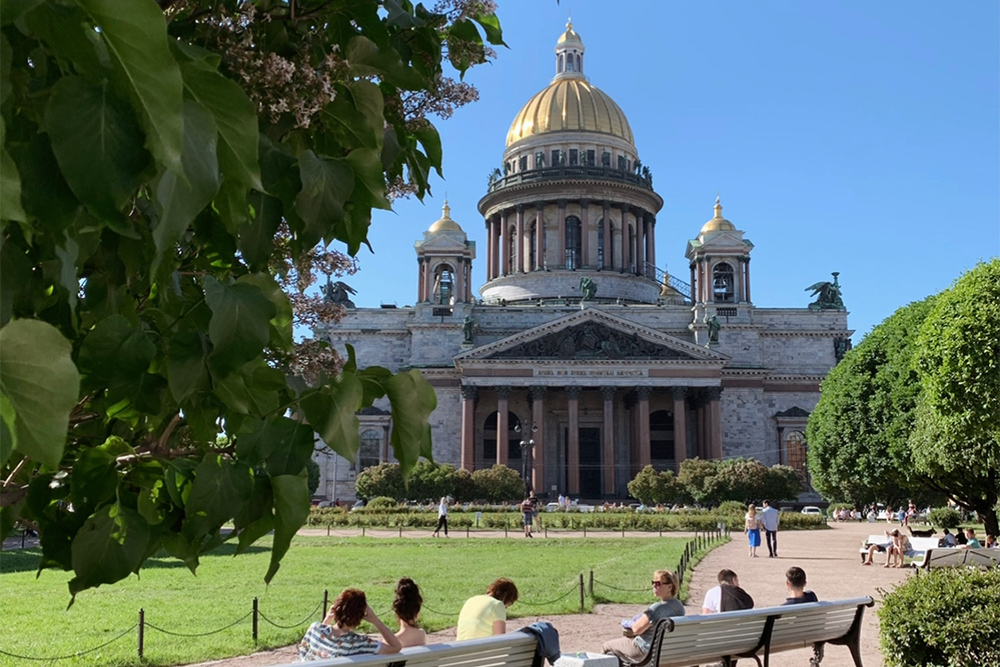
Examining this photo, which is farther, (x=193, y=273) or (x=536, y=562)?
(x=536, y=562)

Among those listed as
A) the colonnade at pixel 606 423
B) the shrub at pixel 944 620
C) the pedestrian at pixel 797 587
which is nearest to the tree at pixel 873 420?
the colonnade at pixel 606 423

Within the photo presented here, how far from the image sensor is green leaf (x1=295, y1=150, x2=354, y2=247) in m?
2.70

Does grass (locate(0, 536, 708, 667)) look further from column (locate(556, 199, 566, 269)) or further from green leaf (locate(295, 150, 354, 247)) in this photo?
column (locate(556, 199, 566, 269))

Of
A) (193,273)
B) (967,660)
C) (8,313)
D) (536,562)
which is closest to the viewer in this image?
(8,313)

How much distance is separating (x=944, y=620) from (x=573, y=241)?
73.2 metres

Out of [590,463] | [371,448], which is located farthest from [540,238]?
[371,448]

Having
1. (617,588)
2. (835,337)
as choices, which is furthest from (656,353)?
(617,588)

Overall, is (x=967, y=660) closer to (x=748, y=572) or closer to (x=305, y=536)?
(x=748, y=572)

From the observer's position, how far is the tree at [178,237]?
1.66 meters

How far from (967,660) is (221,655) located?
9.19 metres

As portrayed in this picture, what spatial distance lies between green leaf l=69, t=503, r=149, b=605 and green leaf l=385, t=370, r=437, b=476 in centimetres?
74

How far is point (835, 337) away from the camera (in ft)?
245

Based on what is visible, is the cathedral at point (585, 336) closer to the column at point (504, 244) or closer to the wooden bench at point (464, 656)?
the column at point (504, 244)

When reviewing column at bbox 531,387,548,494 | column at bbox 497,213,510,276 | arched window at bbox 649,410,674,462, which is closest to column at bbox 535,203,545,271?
column at bbox 497,213,510,276
